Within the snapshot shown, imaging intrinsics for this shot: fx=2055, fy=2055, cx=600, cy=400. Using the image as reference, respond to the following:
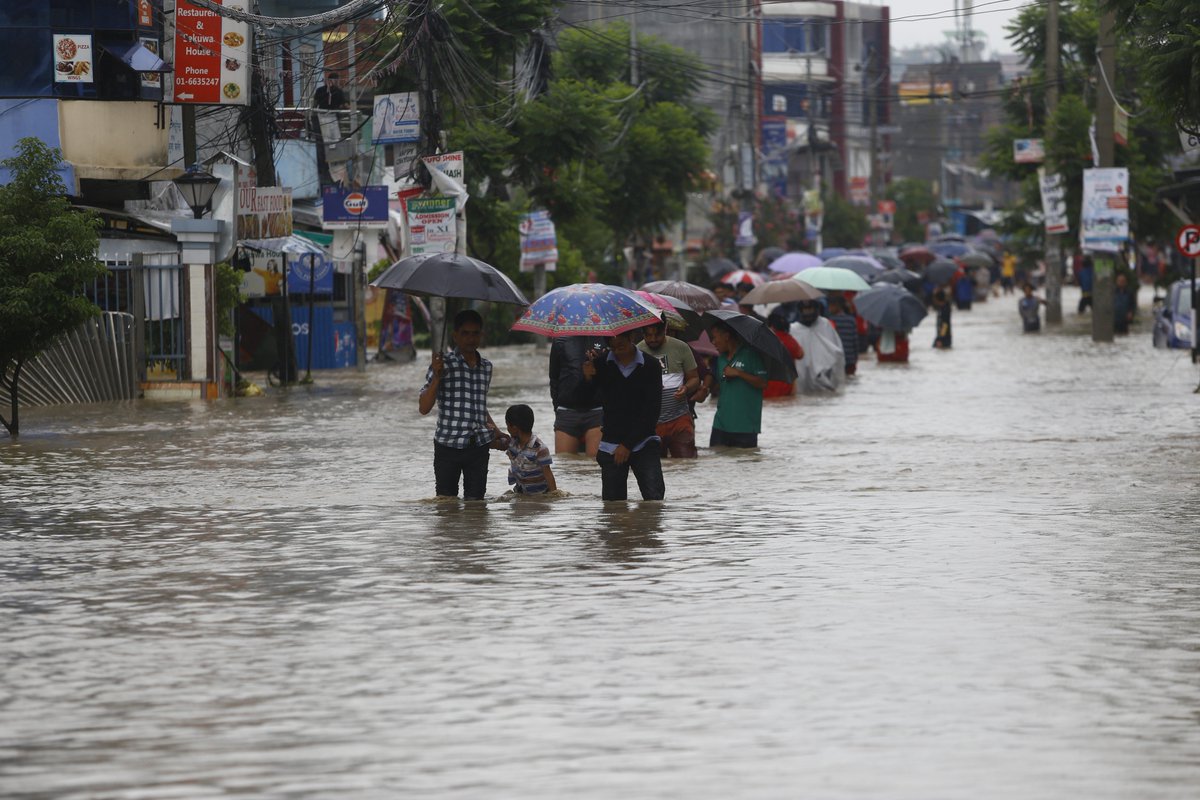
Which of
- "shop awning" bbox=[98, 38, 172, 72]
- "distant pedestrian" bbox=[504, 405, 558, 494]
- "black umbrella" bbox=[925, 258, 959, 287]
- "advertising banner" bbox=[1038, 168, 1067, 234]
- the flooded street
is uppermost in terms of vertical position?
"shop awning" bbox=[98, 38, 172, 72]

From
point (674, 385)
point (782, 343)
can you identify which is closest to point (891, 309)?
point (782, 343)

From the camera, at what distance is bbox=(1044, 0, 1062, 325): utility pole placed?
49.2 metres

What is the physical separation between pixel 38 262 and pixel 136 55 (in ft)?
20.0

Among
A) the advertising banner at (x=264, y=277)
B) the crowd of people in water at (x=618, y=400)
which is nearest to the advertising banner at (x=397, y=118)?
the advertising banner at (x=264, y=277)

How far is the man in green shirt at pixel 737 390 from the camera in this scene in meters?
18.5

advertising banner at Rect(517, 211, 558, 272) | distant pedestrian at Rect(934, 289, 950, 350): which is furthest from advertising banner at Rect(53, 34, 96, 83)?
distant pedestrian at Rect(934, 289, 950, 350)

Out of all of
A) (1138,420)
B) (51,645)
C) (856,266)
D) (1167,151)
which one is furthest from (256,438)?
(1167,151)

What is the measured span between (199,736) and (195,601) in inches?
126

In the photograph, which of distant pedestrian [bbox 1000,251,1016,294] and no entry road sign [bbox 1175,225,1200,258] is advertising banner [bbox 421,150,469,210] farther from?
distant pedestrian [bbox 1000,251,1016,294]

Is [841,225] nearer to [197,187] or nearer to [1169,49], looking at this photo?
[197,187]

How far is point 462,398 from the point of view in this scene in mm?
13641

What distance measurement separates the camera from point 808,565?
1143 centimetres

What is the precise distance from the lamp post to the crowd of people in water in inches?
261

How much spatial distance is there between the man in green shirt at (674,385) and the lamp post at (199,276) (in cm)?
1089
